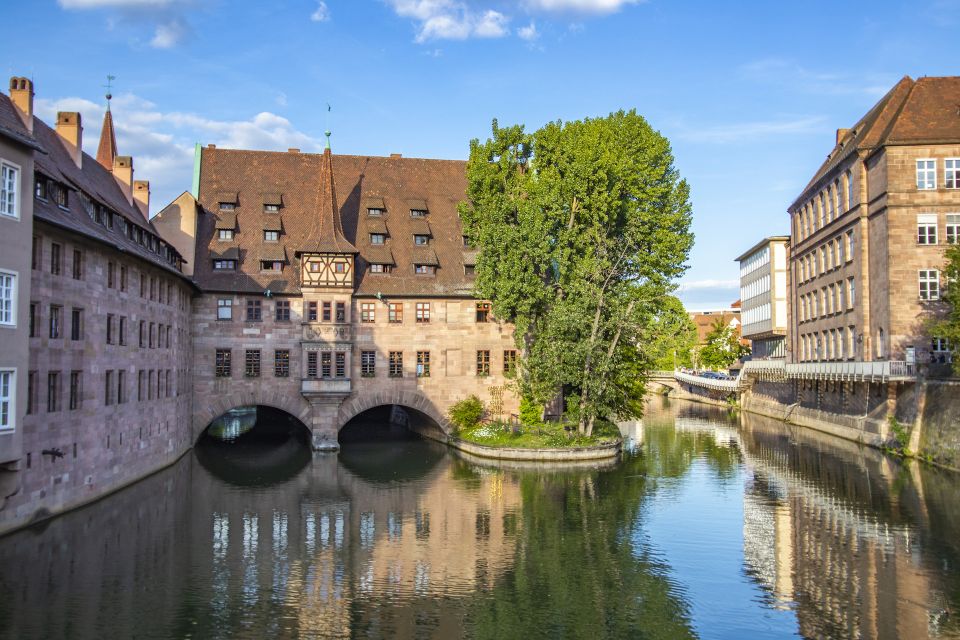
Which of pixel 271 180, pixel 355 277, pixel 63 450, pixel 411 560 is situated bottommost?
pixel 411 560

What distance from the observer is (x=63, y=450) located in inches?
1177

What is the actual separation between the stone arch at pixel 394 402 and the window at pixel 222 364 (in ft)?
24.1

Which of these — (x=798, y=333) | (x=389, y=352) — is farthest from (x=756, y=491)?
(x=798, y=333)

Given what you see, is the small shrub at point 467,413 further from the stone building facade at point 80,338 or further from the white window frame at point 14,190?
the white window frame at point 14,190

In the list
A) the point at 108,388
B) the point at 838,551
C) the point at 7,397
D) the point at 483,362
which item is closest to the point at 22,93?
the point at 108,388

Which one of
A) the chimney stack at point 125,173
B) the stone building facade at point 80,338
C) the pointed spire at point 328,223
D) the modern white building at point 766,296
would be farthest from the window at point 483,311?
the modern white building at point 766,296

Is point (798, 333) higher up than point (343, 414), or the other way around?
point (798, 333)

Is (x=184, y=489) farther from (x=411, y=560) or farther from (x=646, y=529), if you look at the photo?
(x=646, y=529)

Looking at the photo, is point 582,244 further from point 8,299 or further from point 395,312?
point 8,299

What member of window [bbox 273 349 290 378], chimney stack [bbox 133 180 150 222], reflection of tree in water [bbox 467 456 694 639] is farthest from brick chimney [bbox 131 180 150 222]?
Result: reflection of tree in water [bbox 467 456 694 639]

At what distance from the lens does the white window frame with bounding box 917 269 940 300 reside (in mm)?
49156

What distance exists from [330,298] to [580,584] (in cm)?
3367

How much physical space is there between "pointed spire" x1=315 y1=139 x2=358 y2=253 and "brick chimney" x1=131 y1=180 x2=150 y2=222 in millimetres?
10143

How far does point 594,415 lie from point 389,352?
46.8 ft
